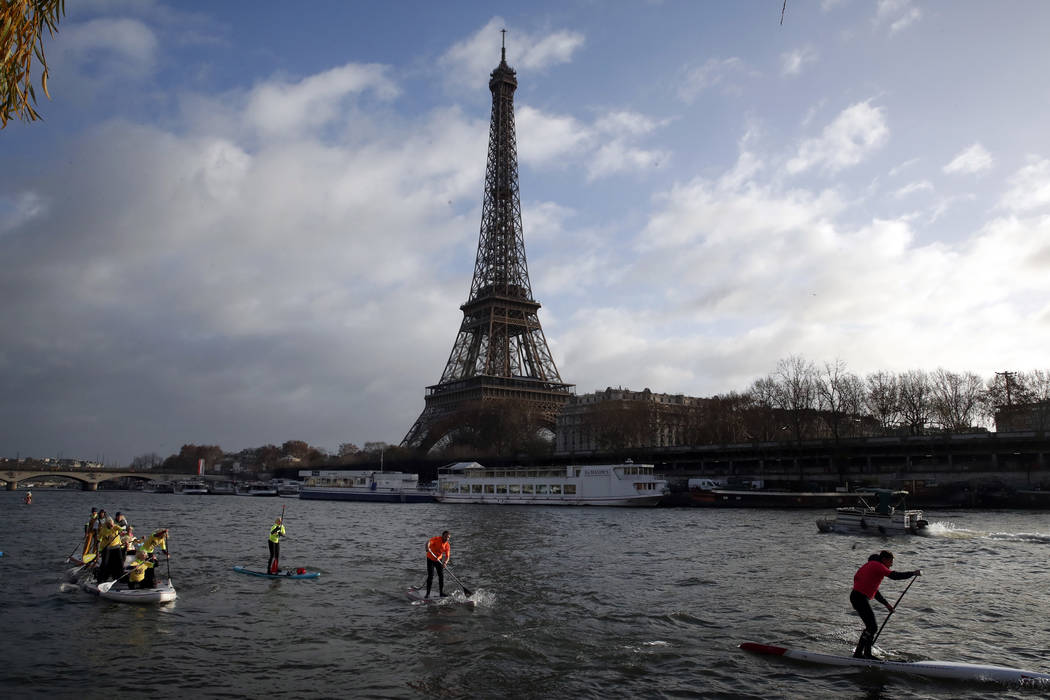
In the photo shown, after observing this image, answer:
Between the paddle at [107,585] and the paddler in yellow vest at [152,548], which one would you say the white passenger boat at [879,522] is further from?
the paddle at [107,585]

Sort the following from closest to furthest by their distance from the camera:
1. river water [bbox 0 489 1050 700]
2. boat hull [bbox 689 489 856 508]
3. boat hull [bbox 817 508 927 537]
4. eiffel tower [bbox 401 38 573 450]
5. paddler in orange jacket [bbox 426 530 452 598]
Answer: river water [bbox 0 489 1050 700] → paddler in orange jacket [bbox 426 530 452 598] → boat hull [bbox 817 508 927 537] → boat hull [bbox 689 489 856 508] → eiffel tower [bbox 401 38 573 450]

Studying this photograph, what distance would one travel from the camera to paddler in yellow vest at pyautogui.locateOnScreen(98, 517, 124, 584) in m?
23.8

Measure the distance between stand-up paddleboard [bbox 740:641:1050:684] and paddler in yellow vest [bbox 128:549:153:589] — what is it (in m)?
18.6

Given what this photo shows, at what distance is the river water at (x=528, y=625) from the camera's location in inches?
574

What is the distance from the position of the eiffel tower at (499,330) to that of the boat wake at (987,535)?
8994 cm

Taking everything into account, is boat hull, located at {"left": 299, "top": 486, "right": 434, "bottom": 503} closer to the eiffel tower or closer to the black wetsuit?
the eiffel tower

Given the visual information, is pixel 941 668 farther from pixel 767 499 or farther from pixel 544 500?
pixel 544 500

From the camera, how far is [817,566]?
102ft

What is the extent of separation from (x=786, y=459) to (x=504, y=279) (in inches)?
2523

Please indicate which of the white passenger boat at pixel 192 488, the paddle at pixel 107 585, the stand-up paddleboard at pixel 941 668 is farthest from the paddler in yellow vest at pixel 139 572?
the white passenger boat at pixel 192 488

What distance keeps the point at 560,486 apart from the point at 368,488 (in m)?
34.2

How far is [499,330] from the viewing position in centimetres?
13788

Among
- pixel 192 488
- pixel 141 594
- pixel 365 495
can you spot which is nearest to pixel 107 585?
pixel 141 594

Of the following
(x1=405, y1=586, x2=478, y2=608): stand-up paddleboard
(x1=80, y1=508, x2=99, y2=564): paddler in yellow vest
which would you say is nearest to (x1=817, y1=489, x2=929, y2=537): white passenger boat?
(x1=405, y1=586, x2=478, y2=608): stand-up paddleboard
